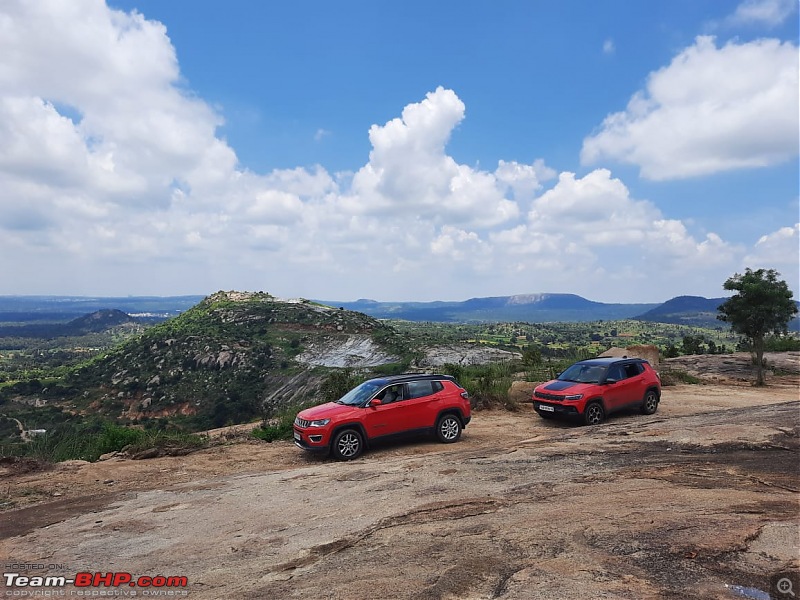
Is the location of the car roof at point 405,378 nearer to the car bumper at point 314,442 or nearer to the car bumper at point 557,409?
the car bumper at point 314,442

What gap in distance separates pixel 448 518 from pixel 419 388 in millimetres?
Answer: 5380

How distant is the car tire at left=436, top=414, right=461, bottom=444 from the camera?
11675 mm

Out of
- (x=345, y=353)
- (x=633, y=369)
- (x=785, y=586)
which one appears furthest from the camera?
(x=345, y=353)

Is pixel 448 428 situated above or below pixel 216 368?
above

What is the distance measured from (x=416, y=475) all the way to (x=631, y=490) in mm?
3474

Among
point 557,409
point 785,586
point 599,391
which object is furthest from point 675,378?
point 785,586

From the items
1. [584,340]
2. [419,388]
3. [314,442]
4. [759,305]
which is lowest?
[584,340]

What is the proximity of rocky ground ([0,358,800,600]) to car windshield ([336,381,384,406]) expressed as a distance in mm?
1424

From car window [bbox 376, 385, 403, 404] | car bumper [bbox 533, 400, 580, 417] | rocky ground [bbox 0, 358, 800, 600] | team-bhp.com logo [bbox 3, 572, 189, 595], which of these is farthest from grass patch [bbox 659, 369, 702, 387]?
team-bhp.com logo [bbox 3, 572, 189, 595]

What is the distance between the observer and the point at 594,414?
523 inches

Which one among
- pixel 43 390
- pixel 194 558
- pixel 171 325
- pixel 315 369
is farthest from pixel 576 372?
pixel 171 325

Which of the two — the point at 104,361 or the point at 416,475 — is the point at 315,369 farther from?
the point at 416,475

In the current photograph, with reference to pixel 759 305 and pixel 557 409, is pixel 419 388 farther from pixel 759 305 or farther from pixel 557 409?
pixel 759 305

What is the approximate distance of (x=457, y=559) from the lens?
16.5 feet
